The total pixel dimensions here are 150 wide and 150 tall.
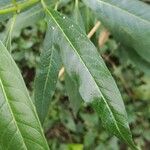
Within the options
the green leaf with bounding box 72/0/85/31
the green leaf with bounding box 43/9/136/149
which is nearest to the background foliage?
the green leaf with bounding box 72/0/85/31

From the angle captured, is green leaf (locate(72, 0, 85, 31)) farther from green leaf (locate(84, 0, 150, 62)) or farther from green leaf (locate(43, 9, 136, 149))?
green leaf (locate(43, 9, 136, 149))

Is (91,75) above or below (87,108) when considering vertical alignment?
above

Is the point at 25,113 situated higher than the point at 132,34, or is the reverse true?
the point at 25,113

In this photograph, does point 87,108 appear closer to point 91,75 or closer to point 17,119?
point 91,75

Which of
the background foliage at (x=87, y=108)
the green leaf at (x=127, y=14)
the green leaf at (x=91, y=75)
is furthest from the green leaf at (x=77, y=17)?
the background foliage at (x=87, y=108)

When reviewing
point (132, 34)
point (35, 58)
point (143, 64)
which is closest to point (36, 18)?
point (132, 34)

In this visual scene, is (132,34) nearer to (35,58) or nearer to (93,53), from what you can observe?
(93,53)

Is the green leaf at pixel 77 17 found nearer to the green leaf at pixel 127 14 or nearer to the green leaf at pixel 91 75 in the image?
the green leaf at pixel 127 14

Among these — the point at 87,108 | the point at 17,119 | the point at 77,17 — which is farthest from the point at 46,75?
the point at 87,108
